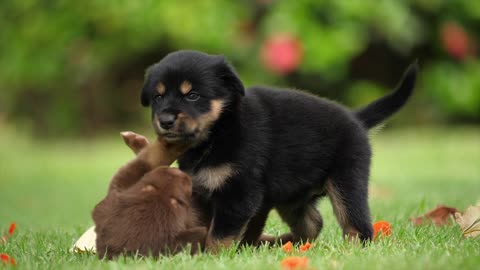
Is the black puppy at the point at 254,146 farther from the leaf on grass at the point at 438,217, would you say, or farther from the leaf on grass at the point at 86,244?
the leaf on grass at the point at 438,217

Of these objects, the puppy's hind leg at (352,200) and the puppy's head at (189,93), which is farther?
the puppy's hind leg at (352,200)

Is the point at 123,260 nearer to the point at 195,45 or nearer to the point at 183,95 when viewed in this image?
the point at 183,95

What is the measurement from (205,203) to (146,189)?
0.48 meters

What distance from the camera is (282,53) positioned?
12.9m

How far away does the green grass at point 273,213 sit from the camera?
3.15 meters

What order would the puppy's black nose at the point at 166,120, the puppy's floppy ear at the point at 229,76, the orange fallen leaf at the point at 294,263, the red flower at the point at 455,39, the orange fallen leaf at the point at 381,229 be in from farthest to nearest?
the red flower at the point at 455,39, the orange fallen leaf at the point at 381,229, the puppy's floppy ear at the point at 229,76, the puppy's black nose at the point at 166,120, the orange fallen leaf at the point at 294,263

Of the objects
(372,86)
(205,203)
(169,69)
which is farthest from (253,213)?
(372,86)

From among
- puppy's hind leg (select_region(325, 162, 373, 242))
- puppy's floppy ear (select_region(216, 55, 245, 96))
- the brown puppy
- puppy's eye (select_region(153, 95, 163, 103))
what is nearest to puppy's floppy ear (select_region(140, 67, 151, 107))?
puppy's eye (select_region(153, 95, 163, 103))

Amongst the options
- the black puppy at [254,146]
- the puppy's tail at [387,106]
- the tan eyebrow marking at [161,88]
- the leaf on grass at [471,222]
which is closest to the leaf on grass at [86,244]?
the black puppy at [254,146]

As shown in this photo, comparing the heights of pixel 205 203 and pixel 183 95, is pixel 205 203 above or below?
below

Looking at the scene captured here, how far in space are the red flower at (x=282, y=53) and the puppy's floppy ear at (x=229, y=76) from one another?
9145 mm

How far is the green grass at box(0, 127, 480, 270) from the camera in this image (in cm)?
315

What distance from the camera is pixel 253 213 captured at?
3607 millimetres

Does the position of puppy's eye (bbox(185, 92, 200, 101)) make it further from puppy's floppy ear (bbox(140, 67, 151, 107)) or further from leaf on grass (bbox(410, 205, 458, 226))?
leaf on grass (bbox(410, 205, 458, 226))
